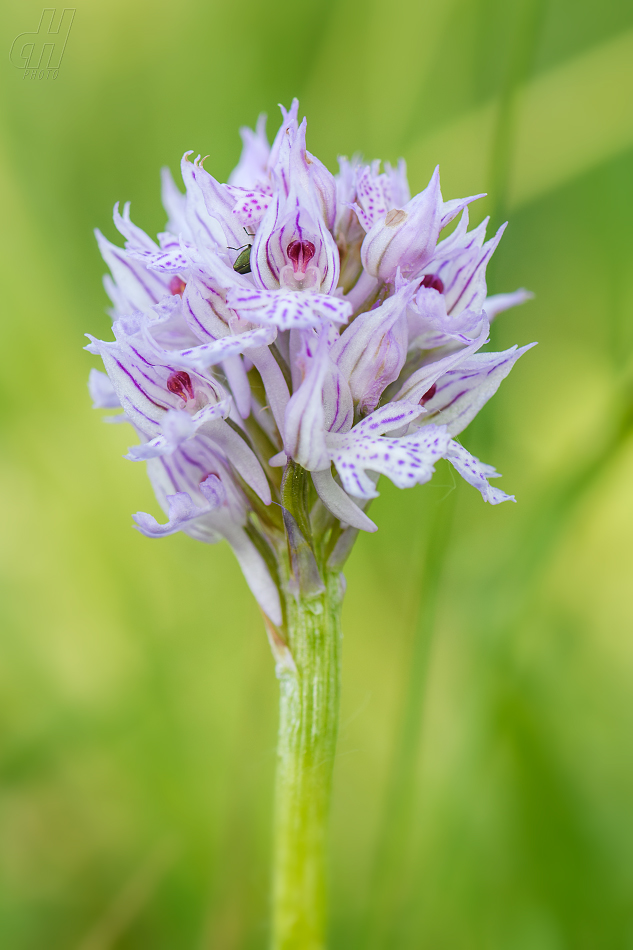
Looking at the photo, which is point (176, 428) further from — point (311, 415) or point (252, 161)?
point (252, 161)

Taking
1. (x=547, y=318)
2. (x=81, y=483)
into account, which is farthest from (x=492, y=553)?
(x=81, y=483)

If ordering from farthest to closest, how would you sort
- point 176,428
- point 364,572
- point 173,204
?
point 364,572
point 173,204
point 176,428

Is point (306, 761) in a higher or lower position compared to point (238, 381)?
lower

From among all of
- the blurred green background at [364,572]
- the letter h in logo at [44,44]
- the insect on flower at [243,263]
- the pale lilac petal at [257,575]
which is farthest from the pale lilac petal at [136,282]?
the letter h in logo at [44,44]

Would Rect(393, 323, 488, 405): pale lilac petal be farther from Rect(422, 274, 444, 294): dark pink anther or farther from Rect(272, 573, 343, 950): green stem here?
Rect(272, 573, 343, 950): green stem

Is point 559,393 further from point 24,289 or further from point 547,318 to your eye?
point 24,289

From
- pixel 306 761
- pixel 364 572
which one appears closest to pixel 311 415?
pixel 306 761

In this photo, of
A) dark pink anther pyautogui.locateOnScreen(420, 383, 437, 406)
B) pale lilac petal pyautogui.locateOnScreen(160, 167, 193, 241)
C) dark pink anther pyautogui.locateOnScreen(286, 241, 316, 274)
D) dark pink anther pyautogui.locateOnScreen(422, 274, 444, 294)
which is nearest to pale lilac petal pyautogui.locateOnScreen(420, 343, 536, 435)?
dark pink anther pyautogui.locateOnScreen(420, 383, 437, 406)
